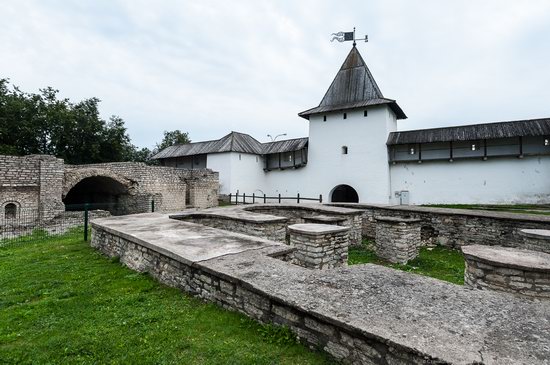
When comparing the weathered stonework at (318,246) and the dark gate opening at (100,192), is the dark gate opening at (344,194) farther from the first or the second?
the weathered stonework at (318,246)

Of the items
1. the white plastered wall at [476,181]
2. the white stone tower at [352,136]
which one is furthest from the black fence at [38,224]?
the white plastered wall at [476,181]

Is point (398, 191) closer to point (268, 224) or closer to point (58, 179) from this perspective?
point (268, 224)

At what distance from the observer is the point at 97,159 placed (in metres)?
25.1

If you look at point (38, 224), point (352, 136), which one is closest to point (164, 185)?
point (38, 224)

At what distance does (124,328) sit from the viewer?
2713mm

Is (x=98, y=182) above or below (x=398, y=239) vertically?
above

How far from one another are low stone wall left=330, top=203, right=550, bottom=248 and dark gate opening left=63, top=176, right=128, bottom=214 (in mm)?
12332

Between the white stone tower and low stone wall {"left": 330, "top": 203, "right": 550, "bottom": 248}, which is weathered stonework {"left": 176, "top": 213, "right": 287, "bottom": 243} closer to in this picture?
low stone wall {"left": 330, "top": 203, "right": 550, "bottom": 248}

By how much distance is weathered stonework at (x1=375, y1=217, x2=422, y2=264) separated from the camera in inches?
259

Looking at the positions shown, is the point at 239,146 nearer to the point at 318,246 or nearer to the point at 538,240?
the point at 318,246

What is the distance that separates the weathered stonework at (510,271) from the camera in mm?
3137

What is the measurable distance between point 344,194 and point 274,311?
2004 cm

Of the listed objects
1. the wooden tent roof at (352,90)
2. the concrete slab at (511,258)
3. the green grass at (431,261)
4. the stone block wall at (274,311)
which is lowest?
the green grass at (431,261)

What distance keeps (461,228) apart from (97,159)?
89.8 ft
